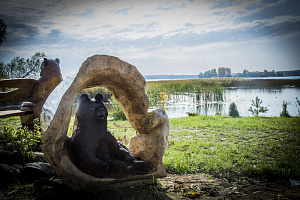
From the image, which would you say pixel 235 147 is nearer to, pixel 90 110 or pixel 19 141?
pixel 90 110

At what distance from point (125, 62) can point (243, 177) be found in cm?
274

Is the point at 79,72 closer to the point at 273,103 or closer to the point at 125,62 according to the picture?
the point at 125,62

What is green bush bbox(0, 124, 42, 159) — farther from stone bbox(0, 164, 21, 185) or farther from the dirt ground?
the dirt ground

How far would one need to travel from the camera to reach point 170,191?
3010mm

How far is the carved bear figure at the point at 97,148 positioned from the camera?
269 cm

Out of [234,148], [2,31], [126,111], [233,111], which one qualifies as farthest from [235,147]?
[2,31]

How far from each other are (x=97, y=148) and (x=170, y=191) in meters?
1.17

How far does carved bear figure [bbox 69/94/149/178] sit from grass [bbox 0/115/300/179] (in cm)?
123

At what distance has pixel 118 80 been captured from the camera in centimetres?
297

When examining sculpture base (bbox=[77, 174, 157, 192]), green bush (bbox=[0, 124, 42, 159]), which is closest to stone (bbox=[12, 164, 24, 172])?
green bush (bbox=[0, 124, 42, 159])

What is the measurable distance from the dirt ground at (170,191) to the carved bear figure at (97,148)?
26 cm

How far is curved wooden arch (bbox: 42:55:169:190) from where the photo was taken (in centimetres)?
234

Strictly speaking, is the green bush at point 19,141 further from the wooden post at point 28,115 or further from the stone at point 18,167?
the wooden post at point 28,115

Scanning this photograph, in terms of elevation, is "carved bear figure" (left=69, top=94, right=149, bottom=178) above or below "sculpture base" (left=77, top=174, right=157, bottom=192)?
above
